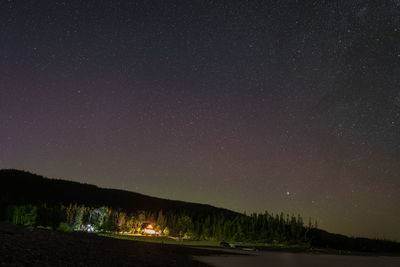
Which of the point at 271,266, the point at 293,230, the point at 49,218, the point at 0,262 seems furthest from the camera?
the point at 293,230

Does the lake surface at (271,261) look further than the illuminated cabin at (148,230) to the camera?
No

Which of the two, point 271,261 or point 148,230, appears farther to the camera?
point 148,230

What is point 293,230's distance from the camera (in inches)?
5851

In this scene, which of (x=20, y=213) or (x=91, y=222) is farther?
(x=91, y=222)

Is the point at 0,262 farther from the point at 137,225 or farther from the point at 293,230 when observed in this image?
the point at 293,230

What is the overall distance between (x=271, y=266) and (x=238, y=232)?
8447 cm

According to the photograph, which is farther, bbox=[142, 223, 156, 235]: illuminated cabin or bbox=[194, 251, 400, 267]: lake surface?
bbox=[142, 223, 156, 235]: illuminated cabin

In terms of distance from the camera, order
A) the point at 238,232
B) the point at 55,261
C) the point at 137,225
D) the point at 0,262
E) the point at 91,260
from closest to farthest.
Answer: the point at 0,262 < the point at 55,261 < the point at 91,260 < the point at 238,232 < the point at 137,225

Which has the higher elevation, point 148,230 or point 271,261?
point 148,230

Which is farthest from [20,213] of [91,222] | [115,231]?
[91,222]

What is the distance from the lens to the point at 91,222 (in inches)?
5295

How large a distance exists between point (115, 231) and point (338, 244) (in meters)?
110

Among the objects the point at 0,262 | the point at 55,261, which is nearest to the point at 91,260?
the point at 55,261

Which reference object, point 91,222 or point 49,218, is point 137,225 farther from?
point 49,218
